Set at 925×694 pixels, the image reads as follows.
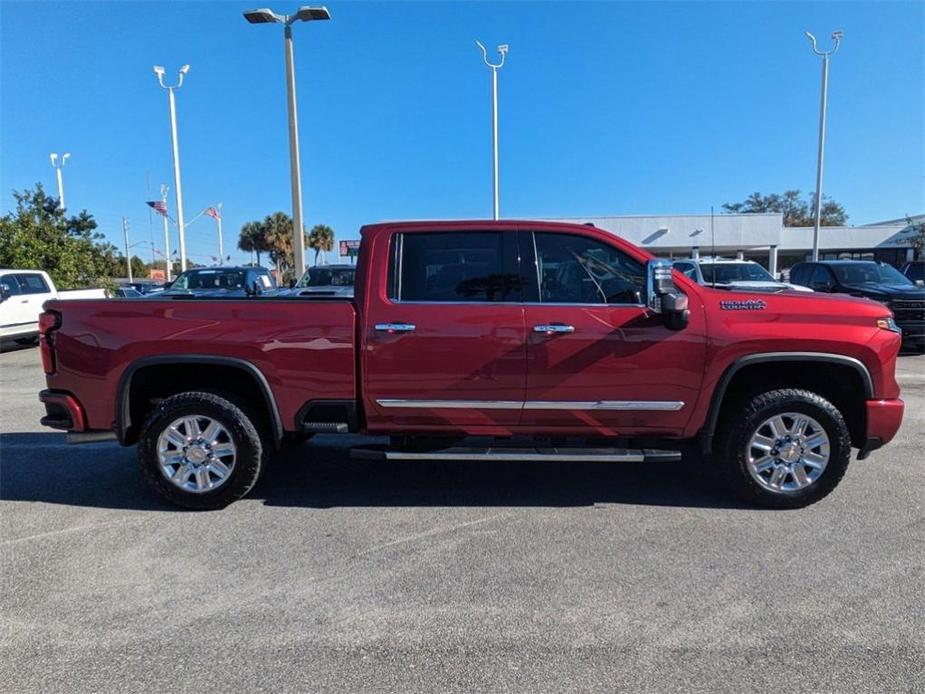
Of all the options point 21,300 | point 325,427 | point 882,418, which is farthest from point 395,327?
point 21,300

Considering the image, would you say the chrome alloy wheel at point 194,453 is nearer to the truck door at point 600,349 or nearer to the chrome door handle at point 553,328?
the truck door at point 600,349

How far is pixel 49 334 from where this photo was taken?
437cm

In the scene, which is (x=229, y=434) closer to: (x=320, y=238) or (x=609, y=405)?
(x=609, y=405)

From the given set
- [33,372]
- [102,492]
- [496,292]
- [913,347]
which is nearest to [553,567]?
[496,292]

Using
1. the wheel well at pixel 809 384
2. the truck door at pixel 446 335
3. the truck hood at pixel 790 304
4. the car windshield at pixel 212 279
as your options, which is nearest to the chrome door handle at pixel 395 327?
the truck door at pixel 446 335

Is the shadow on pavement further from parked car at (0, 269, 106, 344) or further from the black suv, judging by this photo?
parked car at (0, 269, 106, 344)

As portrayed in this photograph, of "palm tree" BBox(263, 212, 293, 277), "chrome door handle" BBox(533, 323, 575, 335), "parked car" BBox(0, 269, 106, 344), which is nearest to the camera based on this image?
"chrome door handle" BBox(533, 323, 575, 335)

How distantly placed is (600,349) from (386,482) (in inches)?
80.1

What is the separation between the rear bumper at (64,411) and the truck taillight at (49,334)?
0.59 feet

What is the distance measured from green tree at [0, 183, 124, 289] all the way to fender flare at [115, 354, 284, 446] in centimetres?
1818

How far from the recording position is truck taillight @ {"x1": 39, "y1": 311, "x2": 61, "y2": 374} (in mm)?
4348

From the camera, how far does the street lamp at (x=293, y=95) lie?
15211mm

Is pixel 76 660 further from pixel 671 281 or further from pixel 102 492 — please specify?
pixel 671 281

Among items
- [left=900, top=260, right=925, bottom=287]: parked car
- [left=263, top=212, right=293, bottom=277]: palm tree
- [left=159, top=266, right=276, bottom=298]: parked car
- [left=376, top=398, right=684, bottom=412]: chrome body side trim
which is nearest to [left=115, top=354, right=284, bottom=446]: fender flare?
[left=376, top=398, right=684, bottom=412]: chrome body side trim
